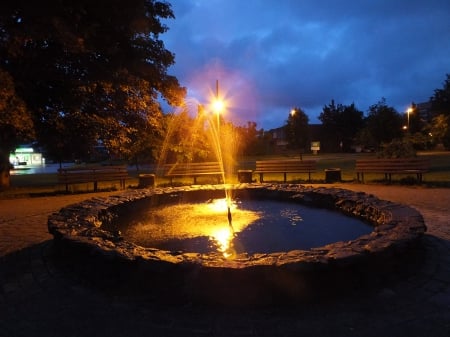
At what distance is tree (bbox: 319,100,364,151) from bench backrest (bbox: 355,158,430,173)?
5814 centimetres

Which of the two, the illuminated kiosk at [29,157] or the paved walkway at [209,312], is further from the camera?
the illuminated kiosk at [29,157]

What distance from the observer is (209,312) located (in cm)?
363

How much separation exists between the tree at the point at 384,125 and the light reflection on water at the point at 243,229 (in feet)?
140

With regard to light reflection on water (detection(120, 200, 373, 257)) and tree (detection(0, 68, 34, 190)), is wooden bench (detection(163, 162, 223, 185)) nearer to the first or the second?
tree (detection(0, 68, 34, 190))

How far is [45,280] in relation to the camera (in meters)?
4.56

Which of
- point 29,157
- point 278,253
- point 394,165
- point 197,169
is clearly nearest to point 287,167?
point 197,169

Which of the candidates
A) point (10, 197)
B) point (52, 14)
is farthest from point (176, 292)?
point (10, 197)

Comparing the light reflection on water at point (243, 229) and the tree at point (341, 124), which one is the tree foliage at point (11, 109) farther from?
the tree at point (341, 124)

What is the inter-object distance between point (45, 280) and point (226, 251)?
2.35 m

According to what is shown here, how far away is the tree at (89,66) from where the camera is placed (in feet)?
37.0

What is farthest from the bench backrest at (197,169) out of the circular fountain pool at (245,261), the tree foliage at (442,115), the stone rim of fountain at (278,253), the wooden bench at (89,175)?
the tree foliage at (442,115)

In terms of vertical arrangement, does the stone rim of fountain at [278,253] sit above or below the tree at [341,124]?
below

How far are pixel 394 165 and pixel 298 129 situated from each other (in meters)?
53.8

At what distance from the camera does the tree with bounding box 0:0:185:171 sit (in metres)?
11.3
